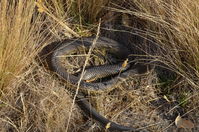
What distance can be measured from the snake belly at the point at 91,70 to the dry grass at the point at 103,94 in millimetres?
73

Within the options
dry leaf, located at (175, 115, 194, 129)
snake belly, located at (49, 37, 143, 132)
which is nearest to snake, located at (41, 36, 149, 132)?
snake belly, located at (49, 37, 143, 132)

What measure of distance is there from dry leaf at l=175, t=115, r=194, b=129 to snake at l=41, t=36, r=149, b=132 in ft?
1.25

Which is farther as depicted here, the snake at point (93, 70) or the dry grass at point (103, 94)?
the snake at point (93, 70)

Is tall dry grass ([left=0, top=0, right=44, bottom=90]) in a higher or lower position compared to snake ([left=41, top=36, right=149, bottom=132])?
higher

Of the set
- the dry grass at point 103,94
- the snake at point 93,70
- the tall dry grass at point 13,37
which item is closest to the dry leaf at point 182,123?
the dry grass at point 103,94

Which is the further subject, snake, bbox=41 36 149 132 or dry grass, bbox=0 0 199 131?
snake, bbox=41 36 149 132

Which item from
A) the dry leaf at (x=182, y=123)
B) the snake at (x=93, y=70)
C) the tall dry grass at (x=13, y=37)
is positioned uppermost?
the tall dry grass at (x=13, y=37)

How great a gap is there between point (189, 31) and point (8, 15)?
155 cm

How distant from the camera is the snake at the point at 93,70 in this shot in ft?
9.95

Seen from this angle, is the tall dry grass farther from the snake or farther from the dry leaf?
the dry leaf

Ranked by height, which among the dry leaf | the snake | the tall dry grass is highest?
the tall dry grass

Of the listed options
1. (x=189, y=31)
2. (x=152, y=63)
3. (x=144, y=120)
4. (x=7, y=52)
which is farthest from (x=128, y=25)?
(x=7, y=52)

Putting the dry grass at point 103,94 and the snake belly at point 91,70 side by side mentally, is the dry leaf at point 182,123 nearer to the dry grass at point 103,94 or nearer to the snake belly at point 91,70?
the dry grass at point 103,94

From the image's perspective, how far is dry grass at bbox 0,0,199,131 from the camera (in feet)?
9.57
